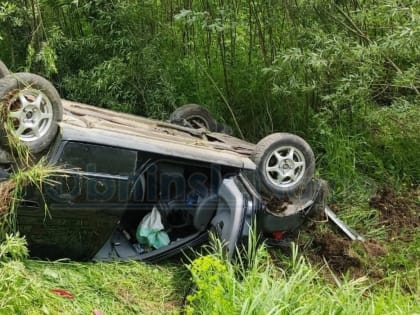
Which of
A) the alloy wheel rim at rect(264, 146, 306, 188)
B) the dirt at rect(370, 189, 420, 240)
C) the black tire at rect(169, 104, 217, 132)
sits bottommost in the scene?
the dirt at rect(370, 189, 420, 240)

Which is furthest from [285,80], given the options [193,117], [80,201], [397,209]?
[80,201]

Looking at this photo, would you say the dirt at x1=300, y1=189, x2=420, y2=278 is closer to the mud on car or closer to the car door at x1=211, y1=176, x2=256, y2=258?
the mud on car

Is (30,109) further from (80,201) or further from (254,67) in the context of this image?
(254,67)

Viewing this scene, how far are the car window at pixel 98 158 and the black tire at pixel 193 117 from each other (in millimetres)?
2025

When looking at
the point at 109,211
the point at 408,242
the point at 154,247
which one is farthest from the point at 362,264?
the point at 109,211

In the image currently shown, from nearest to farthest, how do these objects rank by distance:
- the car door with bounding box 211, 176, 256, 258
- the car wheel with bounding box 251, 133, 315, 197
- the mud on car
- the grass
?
the grass → the mud on car → the car door with bounding box 211, 176, 256, 258 → the car wheel with bounding box 251, 133, 315, 197

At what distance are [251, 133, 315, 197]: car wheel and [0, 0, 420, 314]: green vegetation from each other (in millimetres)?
→ 557

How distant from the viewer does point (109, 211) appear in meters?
3.72

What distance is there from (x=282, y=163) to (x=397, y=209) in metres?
1.97

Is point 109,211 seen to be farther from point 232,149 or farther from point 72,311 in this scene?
point 232,149

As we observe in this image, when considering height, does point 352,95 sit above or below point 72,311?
above

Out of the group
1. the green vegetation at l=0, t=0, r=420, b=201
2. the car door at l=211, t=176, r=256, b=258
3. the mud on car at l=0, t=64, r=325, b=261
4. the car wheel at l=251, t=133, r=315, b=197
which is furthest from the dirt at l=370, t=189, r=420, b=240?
the car door at l=211, t=176, r=256, b=258

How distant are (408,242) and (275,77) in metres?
2.14

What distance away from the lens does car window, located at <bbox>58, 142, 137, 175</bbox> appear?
350cm
